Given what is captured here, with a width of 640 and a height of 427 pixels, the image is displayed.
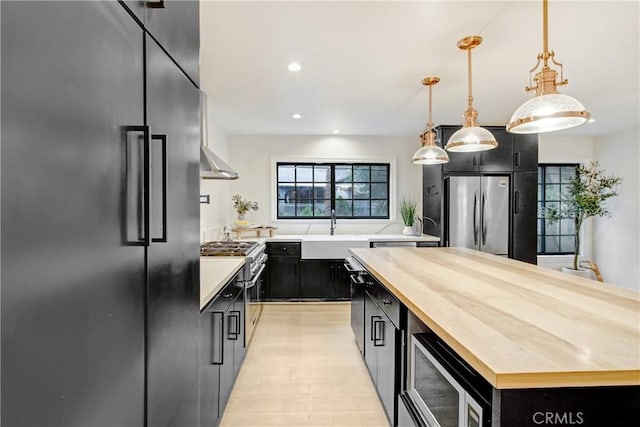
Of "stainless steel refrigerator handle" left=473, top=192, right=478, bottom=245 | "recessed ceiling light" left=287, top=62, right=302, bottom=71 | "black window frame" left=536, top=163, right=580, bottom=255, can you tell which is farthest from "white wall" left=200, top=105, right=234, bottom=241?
"black window frame" left=536, top=163, right=580, bottom=255

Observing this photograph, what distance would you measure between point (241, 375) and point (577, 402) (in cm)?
232

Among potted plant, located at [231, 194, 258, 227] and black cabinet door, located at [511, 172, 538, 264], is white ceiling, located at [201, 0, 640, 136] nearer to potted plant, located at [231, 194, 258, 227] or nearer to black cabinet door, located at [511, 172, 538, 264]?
black cabinet door, located at [511, 172, 538, 264]

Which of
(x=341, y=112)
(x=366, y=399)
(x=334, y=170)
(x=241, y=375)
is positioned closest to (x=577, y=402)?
(x=366, y=399)

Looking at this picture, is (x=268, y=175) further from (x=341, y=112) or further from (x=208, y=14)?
(x=208, y=14)

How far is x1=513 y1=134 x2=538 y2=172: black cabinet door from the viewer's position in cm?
478

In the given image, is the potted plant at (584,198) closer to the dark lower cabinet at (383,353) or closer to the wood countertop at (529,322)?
the wood countertop at (529,322)

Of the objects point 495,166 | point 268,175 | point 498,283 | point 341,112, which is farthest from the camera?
point 268,175

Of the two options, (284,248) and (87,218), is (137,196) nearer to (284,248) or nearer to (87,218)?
(87,218)

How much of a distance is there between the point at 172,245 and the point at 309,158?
4.50 m

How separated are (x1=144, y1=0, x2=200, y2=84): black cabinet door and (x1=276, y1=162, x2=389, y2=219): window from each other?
13.6 ft

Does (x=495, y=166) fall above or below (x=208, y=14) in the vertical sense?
below

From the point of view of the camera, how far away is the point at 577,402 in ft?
2.81

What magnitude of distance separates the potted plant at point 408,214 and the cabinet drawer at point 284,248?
163cm

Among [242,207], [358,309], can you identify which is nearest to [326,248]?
[242,207]
